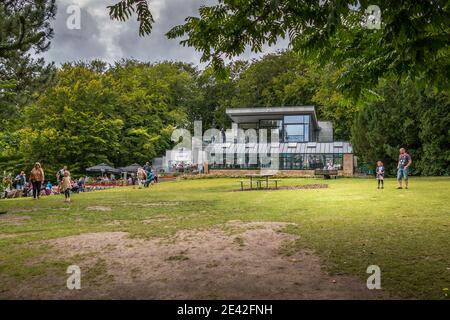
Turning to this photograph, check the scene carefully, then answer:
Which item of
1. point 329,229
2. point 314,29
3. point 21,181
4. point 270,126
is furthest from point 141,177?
point 314,29

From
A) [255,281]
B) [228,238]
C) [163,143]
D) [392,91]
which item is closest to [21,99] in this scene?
[228,238]

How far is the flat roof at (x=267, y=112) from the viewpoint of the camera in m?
47.8

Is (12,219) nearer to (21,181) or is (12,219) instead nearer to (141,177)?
(141,177)

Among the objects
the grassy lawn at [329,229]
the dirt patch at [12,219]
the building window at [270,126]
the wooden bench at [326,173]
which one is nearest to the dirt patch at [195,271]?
the grassy lawn at [329,229]

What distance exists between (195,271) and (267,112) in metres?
44.4

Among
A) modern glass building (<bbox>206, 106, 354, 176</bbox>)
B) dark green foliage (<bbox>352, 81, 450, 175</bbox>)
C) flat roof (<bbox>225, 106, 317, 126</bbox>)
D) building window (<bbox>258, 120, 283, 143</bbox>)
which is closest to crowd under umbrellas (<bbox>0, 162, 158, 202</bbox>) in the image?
modern glass building (<bbox>206, 106, 354, 176</bbox>)

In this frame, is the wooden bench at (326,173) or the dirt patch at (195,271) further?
the wooden bench at (326,173)

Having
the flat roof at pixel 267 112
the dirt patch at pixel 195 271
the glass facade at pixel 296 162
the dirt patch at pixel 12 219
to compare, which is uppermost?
the flat roof at pixel 267 112

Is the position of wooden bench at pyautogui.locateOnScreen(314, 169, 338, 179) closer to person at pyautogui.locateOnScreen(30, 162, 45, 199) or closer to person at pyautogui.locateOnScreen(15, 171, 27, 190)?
person at pyautogui.locateOnScreen(30, 162, 45, 199)

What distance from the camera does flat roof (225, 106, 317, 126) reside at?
47.8 meters

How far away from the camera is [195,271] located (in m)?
5.59

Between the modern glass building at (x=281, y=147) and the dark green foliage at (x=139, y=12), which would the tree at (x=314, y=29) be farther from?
the modern glass building at (x=281, y=147)

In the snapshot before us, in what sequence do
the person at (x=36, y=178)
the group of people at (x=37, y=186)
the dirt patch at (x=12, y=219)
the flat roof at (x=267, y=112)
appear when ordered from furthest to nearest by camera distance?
the flat roof at (x=267, y=112) < the person at (x=36, y=178) < the group of people at (x=37, y=186) < the dirt patch at (x=12, y=219)

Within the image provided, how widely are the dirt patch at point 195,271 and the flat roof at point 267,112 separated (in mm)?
41215
